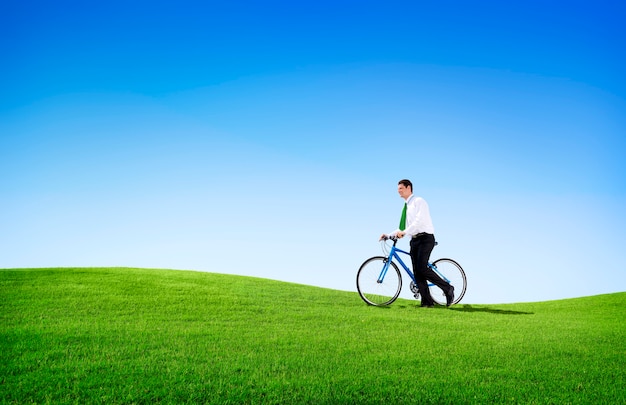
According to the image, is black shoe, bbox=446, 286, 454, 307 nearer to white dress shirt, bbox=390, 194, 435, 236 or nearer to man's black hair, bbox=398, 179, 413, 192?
white dress shirt, bbox=390, 194, 435, 236

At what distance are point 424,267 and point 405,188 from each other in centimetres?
195

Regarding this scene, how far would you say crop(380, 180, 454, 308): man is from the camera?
10.7m

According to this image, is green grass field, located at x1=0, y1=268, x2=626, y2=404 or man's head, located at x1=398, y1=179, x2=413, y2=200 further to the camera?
man's head, located at x1=398, y1=179, x2=413, y2=200

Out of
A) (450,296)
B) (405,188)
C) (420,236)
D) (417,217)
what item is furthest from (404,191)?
(450,296)

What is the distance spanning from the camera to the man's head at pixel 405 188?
1098cm

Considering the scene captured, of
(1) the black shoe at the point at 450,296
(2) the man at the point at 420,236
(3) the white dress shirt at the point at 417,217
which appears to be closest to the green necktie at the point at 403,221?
(2) the man at the point at 420,236

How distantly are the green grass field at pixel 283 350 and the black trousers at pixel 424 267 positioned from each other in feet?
1.52

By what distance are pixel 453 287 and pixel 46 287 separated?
33.4 ft

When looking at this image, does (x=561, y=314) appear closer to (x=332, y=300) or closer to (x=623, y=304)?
(x=623, y=304)

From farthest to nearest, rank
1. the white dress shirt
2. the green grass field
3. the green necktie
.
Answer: the green necktie
the white dress shirt
the green grass field

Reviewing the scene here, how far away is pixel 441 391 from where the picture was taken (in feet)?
16.1

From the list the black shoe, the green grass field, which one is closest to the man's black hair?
the black shoe

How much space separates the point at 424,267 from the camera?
433 inches

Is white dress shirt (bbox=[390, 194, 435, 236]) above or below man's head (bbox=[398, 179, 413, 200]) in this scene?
below
